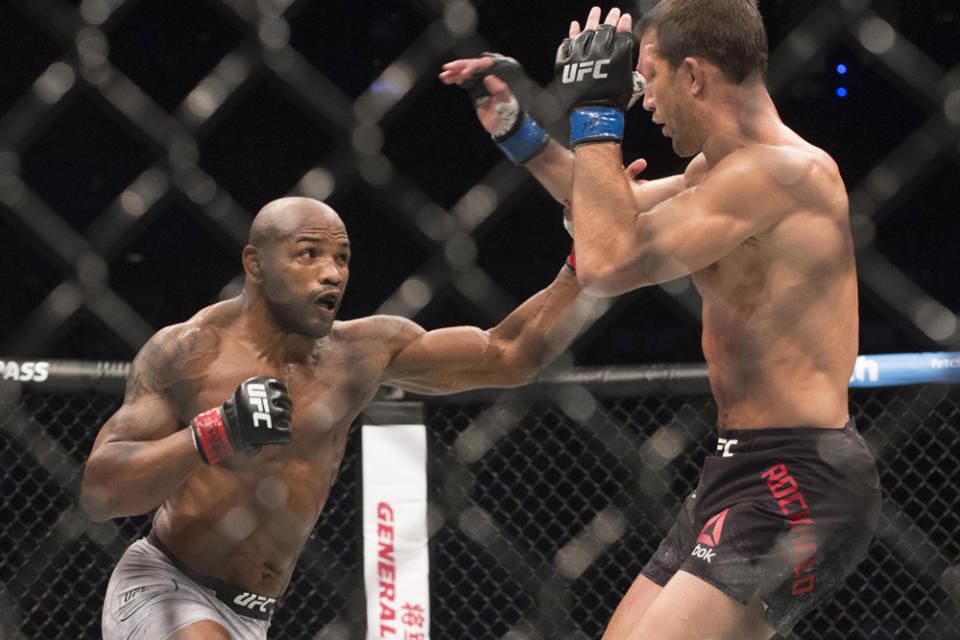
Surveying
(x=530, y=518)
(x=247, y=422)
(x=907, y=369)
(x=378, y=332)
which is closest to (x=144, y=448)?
(x=247, y=422)

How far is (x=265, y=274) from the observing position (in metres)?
2.33

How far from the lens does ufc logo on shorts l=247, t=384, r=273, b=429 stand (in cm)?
192

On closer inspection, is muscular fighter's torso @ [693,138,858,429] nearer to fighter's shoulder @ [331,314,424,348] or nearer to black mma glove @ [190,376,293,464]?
black mma glove @ [190,376,293,464]

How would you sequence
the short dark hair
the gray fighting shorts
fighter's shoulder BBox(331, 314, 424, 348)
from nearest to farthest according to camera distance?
the short dark hair
the gray fighting shorts
fighter's shoulder BBox(331, 314, 424, 348)

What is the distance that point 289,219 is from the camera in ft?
7.57

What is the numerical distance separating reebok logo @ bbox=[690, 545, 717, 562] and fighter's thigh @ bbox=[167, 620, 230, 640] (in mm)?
980

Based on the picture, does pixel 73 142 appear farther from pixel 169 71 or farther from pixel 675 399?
pixel 675 399

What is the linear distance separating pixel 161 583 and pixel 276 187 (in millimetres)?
2993

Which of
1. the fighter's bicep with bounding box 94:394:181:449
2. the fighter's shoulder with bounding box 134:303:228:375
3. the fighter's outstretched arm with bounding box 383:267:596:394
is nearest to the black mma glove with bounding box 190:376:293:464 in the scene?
the fighter's bicep with bounding box 94:394:181:449

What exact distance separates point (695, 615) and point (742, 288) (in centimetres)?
→ 47

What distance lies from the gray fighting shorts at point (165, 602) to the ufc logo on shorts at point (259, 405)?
49 centimetres

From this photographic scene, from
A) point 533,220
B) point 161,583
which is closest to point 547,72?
point 533,220

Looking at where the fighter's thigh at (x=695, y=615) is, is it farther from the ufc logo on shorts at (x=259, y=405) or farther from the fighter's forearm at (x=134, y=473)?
the fighter's forearm at (x=134, y=473)

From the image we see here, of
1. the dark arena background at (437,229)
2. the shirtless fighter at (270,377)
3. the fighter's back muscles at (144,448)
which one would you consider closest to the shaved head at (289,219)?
the shirtless fighter at (270,377)
